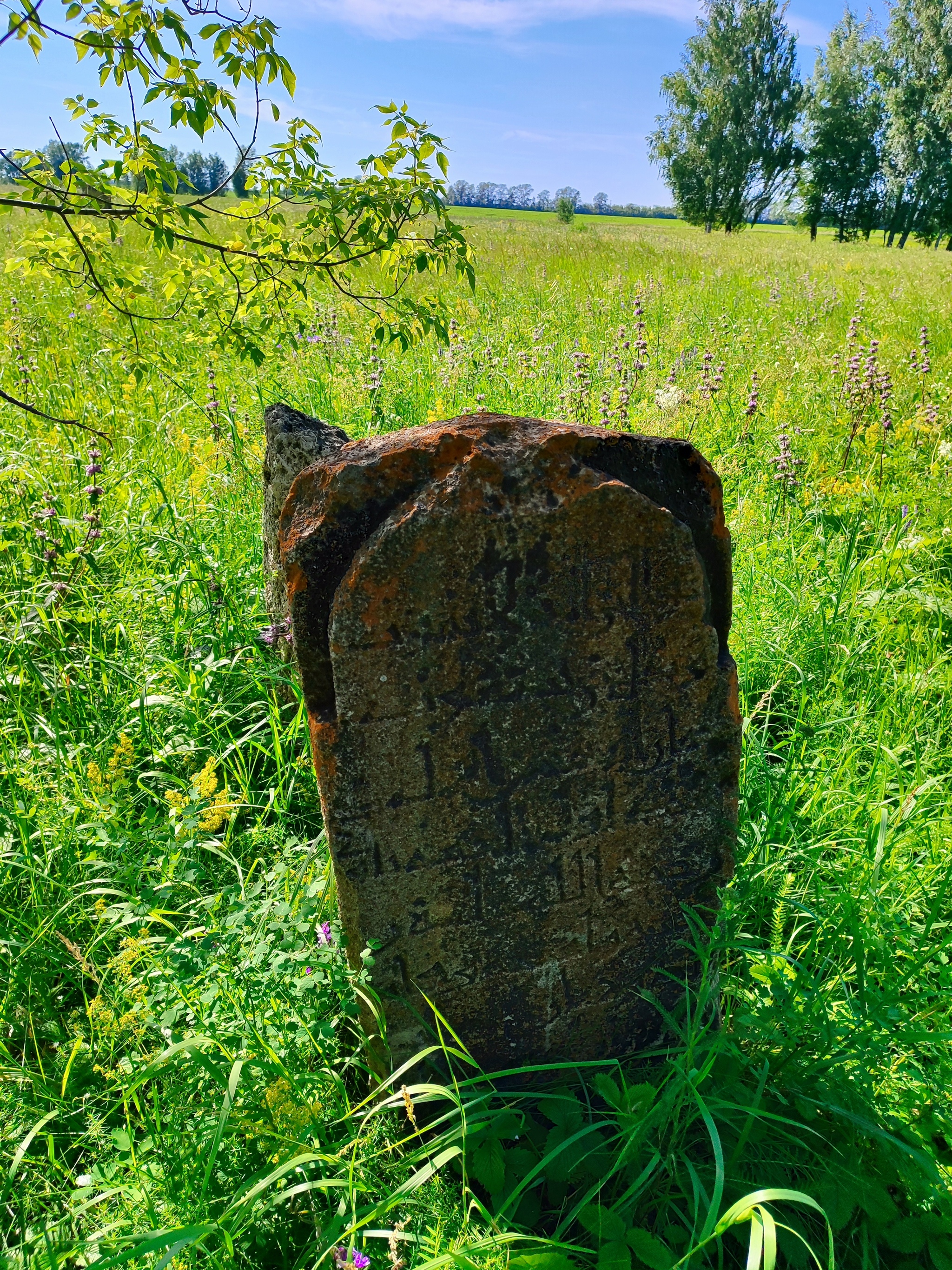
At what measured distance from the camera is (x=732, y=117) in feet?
142

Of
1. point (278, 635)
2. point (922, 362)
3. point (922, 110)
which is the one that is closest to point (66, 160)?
point (278, 635)

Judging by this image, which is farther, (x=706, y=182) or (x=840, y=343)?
(x=706, y=182)

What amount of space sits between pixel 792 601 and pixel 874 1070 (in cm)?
194

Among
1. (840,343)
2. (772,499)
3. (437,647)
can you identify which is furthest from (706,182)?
(437,647)

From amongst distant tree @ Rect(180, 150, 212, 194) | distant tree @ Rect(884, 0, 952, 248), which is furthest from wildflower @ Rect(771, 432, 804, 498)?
distant tree @ Rect(180, 150, 212, 194)

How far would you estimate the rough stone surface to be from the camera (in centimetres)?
260

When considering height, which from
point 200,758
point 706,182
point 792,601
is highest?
point 706,182

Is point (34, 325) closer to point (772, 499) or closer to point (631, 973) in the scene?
point (772, 499)

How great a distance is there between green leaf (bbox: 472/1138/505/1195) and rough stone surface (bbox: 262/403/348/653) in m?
1.72

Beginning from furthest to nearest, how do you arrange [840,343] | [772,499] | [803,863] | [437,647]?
[840,343]
[772,499]
[803,863]
[437,647]

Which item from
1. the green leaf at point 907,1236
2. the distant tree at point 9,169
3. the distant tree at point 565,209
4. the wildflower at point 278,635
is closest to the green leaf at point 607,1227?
the green leaf at point 907,1236

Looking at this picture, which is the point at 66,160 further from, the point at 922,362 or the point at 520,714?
the point at 922,362

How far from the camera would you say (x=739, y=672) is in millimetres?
2914

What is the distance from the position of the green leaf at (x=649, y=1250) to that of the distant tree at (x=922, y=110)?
44.3 metres
